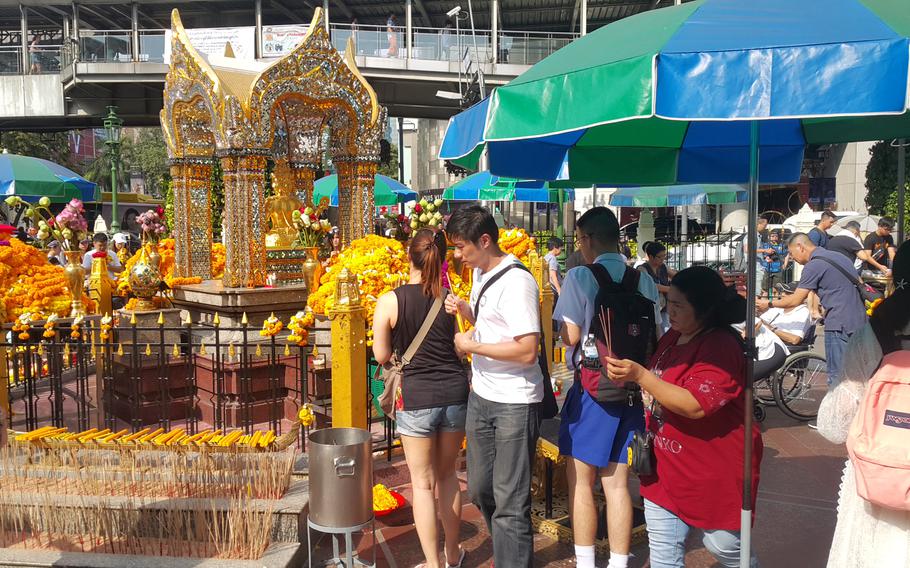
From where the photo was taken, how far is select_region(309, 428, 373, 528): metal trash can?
3.64m

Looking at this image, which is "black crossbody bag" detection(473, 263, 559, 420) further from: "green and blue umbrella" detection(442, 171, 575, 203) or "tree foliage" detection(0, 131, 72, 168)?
"tree foliage" detection(0, 131, 72, 168)

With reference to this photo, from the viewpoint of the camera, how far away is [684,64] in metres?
2.32

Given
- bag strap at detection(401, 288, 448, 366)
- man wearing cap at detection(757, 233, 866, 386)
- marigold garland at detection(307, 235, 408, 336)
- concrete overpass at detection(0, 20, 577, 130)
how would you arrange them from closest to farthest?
bag strap at detection(401, 288, 448, 366) → man wearing cap at detection(757, 233, 866, 386) → marigold garland at detection(307, 235, 408, 336) → concrete overpass at detection(0, 20, 577, 130)

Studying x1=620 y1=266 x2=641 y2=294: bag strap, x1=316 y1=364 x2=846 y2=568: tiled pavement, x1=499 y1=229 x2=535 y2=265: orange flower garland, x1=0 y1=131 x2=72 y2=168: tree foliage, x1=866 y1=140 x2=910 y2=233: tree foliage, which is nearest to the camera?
x1=620 y1=266 x2=641 y2=294: bag strap

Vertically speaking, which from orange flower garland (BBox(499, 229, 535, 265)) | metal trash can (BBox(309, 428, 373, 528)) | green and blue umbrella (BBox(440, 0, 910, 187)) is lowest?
metal trash can (BBox(309, 428, 373, 528))

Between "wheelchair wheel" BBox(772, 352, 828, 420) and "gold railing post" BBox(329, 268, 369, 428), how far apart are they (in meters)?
4.56

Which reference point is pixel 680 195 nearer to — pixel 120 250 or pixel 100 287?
pixel 100 287

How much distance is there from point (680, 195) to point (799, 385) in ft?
20.2

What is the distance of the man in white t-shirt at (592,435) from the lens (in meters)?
3.46

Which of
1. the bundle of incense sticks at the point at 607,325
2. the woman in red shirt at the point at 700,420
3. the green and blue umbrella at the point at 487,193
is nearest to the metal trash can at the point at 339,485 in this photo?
the bundle of incense sticks at the point at 607,325

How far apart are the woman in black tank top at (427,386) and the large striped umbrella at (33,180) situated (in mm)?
14432

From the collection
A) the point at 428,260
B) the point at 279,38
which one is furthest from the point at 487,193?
the point at 279,38

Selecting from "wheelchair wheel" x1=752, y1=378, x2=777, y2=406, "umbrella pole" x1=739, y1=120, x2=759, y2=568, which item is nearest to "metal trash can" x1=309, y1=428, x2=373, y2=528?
"umbrella pole" x1=739, y1=120, x2=759, y2=568

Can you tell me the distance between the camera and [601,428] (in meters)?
3.46
